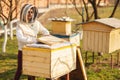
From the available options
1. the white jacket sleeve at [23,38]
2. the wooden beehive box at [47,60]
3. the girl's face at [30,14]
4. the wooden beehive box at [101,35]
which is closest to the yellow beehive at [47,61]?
the wooden beehive box at [47,60]

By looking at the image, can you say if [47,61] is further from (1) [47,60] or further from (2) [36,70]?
(2) [36,70]

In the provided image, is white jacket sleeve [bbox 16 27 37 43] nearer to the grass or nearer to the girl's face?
the girl's face

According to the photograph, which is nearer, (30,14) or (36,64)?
(36,64)

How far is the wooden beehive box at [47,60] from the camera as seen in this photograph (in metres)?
4.81

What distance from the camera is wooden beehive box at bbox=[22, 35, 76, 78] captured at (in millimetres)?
4812

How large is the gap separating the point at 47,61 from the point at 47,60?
0.02 metres

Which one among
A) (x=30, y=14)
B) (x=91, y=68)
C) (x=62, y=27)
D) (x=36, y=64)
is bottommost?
(x=91, y=68)

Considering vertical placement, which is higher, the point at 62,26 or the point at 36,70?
the point at 62,26

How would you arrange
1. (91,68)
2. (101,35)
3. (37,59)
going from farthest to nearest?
(91,68), (101,35), (37,59)

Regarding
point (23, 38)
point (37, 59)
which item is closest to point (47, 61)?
point (37, 59)

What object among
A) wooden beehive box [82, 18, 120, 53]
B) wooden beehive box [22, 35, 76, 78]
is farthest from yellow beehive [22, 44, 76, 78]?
wooden beehive box [82, 18, 120, 53]

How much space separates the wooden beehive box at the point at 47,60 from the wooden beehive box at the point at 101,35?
2.12 m

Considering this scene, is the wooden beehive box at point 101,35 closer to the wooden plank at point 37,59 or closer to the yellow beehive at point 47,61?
the yellow beehive at point 47,61

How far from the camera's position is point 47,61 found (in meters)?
4.81
